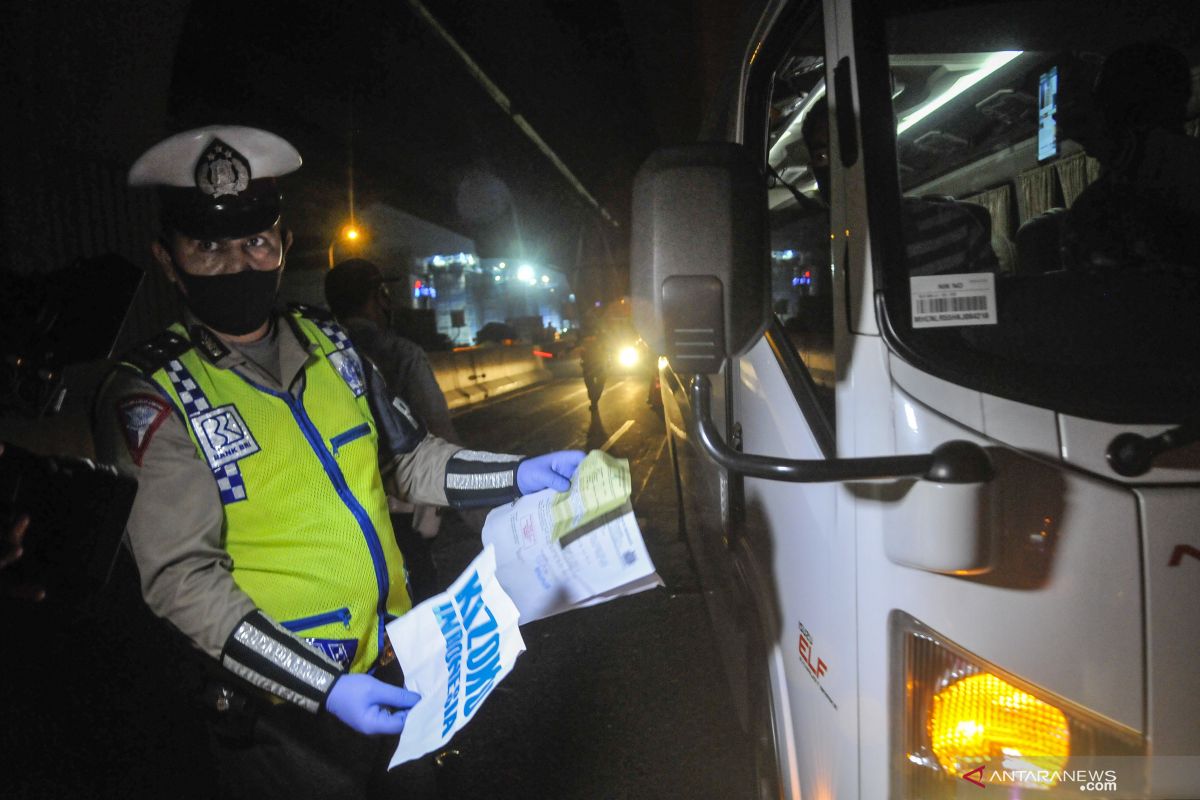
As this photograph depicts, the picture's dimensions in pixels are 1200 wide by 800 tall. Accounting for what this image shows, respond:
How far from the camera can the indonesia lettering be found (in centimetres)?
136

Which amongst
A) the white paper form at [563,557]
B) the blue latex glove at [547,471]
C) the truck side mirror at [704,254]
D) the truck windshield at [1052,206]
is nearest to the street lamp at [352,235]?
the blue latex glove at [547,471]

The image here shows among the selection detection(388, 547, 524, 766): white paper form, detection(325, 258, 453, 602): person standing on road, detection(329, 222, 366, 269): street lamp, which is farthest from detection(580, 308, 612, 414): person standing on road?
detection(329, 222, 366, 269): street lamp

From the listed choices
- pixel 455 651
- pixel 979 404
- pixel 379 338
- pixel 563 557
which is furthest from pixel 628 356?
pixel 979 404

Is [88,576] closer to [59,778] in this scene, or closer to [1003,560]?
[1003,560]

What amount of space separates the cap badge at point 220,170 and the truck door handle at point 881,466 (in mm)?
1357

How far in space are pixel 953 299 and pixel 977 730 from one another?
2.37 ft

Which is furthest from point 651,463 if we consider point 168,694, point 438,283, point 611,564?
point 438,283

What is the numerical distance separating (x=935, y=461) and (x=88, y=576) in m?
1.30

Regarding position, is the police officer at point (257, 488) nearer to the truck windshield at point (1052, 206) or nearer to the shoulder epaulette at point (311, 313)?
the shoulder epaulette at point (311, 313)

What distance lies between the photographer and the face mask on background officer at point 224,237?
166 cm

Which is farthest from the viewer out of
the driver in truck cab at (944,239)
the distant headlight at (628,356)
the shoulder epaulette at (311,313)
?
the distant headlight at (628,356)

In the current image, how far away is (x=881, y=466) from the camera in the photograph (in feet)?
3.48

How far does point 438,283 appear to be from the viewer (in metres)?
70.2

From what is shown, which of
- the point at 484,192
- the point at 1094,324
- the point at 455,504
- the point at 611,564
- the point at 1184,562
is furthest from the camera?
the point at 484,192
